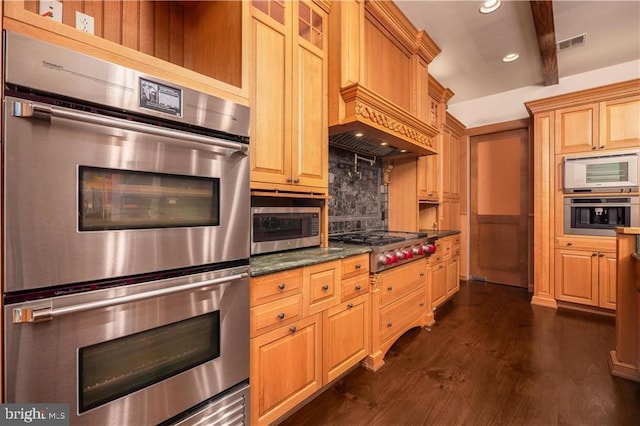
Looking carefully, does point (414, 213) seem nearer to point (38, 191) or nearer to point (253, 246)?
point (253, 246)

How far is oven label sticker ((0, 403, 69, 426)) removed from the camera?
0.84 m

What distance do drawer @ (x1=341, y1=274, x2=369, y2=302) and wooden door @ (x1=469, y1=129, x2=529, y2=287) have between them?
3475 mm

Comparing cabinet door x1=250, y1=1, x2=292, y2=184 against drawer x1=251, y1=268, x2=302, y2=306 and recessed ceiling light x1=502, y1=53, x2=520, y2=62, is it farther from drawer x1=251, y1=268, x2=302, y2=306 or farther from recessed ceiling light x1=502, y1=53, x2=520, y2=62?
Result: recessed ceiling light x1=502, y1=53, x2=520, y2=62

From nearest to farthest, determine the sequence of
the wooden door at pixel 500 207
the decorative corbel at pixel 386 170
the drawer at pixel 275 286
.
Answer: the drawer at pixel 275 286, the decorative corbel at pixel 386 170, the wooden door at pixel 500 207

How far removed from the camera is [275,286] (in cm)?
151

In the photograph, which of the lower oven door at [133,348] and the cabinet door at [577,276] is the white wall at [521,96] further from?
the lower oven door at [133,348]

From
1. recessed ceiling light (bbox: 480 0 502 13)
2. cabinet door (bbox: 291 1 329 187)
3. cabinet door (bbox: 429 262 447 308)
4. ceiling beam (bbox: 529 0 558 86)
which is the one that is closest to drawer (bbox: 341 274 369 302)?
cabinet door (bbox: 291 1 329 187)

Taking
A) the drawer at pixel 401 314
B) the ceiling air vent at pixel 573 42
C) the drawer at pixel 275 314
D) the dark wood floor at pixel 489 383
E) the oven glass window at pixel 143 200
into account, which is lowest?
the dark wood floor at pixel 489 383

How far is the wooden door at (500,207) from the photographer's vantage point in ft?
14.3

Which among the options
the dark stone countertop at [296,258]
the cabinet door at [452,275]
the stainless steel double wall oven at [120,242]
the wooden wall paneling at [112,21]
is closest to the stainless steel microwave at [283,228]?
the dark stone countertop at [296,258]

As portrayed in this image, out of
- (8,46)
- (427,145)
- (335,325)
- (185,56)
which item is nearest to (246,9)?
(185,56)

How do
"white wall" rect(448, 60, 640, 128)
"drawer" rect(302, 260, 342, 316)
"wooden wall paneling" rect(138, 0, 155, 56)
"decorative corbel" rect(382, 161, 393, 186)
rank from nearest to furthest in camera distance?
1. "wooden wall paneling" rect(138, 0, 155, 56)
2. "drawer" rect(302, 260, 342, 316)
3. "decorative corbel" rect(382, 161, 393, 186)
4. "white wall" rect(448, 60, 640, 128)

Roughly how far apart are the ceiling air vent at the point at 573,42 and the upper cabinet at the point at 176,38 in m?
3.55

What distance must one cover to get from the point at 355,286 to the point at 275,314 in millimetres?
705
